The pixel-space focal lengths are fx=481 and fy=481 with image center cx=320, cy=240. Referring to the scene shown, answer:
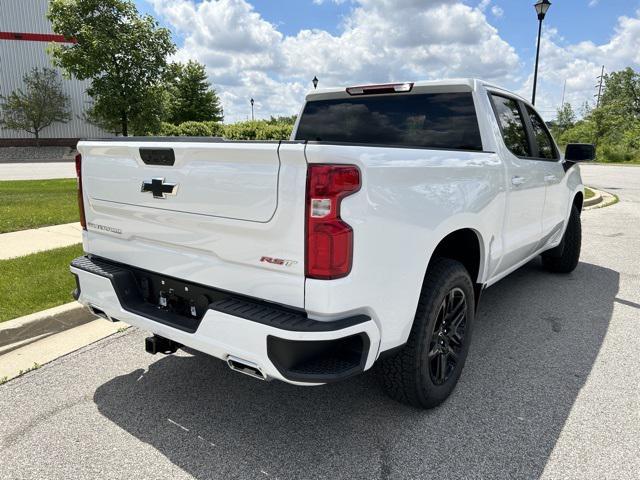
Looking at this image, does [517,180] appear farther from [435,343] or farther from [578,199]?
[578,199]

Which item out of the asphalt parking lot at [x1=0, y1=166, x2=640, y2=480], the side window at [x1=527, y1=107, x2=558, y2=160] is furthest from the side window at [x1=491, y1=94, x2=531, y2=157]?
the asphalt parking lot at [x1=0, y1=166, x2=640, y2=480]

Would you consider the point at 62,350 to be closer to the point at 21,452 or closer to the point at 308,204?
the point at 21,452

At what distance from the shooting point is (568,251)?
5.69 metres

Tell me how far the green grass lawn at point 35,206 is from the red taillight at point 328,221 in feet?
22.2

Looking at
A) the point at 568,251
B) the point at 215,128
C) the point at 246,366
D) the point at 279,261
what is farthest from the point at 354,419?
the point at 215,128

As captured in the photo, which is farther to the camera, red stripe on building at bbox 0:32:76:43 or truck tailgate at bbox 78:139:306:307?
red stripe on building at bbox 0:32:76:43

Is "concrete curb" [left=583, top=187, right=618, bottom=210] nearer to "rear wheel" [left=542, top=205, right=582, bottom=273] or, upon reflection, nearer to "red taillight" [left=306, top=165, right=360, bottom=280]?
"rear wheel" [left=542, top=205, right=582, bottom=273]

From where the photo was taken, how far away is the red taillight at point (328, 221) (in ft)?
6.45

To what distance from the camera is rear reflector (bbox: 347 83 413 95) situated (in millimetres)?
3645

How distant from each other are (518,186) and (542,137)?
1.33m

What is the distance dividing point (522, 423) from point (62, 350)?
10.5 ft

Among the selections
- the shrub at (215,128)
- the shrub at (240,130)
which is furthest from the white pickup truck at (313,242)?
the shrub at (215,128)

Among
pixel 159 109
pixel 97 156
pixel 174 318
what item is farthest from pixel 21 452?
pixel 159 109

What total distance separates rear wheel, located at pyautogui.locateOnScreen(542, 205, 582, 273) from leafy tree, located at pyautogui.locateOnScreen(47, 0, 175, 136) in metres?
16.4
